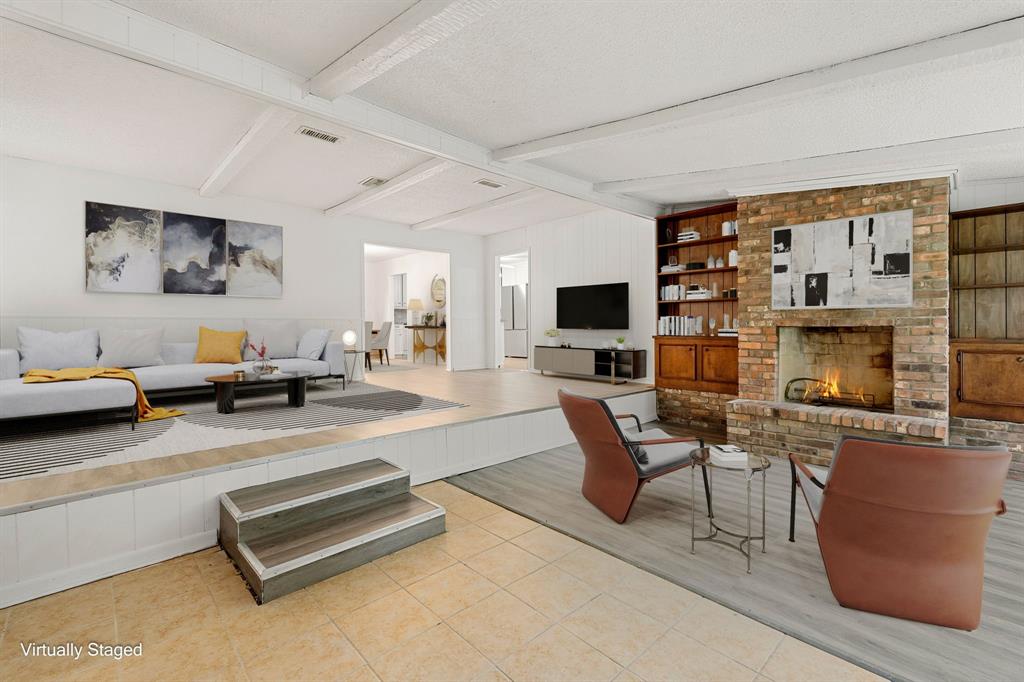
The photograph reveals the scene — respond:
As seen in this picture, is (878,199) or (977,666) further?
(878,199)

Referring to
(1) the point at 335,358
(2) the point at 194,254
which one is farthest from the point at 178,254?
(1) the point at 335,358

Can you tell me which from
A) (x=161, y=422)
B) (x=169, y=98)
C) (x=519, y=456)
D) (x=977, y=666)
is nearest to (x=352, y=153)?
(x=169, y=98)

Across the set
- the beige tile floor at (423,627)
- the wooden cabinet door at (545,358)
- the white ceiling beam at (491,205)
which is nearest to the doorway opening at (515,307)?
the wooden cabinet door at (545,358)

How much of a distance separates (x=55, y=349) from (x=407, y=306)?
7437mm

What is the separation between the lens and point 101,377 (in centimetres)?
420

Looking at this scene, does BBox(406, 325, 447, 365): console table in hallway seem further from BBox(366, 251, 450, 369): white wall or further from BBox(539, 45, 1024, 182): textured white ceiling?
BBox(539, 45, 1024, 182): textured white ceiling

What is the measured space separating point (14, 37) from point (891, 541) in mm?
5532

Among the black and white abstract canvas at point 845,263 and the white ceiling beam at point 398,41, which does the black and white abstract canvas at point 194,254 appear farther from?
the black and white abstract canvas at point 845,263

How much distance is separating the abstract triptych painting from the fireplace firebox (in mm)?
6993

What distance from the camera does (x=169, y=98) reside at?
368 cm

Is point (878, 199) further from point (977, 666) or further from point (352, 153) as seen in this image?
point (352, 153)

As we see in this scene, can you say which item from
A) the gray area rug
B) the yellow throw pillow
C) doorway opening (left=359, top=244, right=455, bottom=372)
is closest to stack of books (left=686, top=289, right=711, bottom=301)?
the gray area rug

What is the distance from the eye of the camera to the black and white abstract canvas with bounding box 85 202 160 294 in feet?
18.5

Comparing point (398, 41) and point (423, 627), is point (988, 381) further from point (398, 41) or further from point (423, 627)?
point (398, 41)
